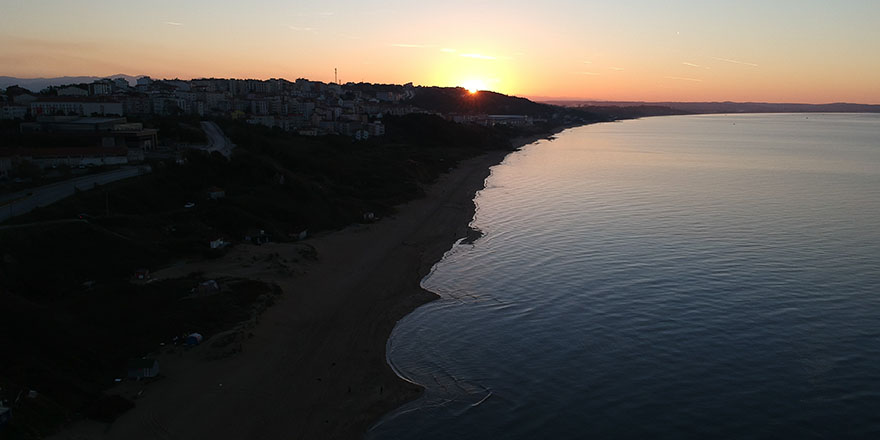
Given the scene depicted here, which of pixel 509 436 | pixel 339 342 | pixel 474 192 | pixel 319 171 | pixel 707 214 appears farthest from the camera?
pixel 474 192

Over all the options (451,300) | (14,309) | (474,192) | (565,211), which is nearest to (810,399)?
(451,300)

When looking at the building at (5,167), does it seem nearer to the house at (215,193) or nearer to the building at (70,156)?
the building at (70,156)

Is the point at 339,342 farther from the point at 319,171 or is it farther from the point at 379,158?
the point at 379,158

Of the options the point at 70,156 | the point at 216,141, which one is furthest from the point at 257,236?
the point at 216,141

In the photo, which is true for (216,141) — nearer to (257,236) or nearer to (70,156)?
(70,156)

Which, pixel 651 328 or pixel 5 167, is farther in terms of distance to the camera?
pixel 5 167

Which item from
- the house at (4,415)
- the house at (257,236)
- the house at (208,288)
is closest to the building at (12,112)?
the house at (257,236)
